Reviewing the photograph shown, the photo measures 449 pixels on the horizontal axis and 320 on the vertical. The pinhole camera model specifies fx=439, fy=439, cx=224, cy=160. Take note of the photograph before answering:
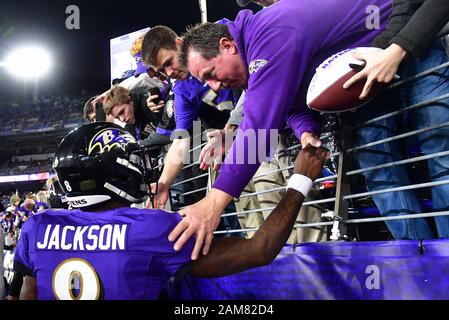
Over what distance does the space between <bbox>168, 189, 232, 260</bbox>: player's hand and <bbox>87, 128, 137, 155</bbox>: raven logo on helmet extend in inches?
18.4

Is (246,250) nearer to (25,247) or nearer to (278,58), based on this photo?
(278,58)

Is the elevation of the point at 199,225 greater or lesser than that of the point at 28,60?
lesser

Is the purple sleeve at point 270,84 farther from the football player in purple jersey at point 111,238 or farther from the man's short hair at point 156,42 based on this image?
the man's short hair at point 156,42

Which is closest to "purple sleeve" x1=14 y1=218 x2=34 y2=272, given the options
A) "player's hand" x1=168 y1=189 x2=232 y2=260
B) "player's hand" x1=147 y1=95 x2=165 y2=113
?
"player's hand" x1=168 y1=189 x2=232 y2=260

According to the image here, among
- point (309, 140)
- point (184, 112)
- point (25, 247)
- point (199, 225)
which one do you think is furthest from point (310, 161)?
point (184, 112)

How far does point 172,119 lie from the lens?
394cm

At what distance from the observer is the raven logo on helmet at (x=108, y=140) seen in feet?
5.77

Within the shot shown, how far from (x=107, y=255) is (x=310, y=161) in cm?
85

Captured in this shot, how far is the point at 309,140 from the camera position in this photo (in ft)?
5.93

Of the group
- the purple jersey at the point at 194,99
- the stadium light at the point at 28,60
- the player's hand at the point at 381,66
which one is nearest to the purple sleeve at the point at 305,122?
the player's hand at the point at 381,66

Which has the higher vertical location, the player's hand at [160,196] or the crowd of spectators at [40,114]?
the crowd of spectators at [40,114]

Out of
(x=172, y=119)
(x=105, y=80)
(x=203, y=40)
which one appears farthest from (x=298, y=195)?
(x=105, y=80)

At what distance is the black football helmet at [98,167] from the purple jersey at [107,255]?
120 mm
